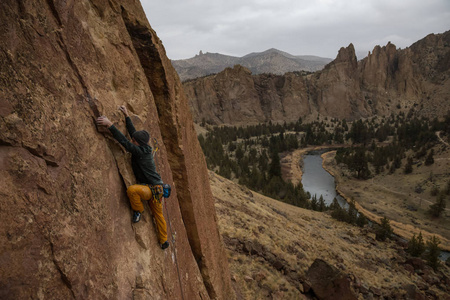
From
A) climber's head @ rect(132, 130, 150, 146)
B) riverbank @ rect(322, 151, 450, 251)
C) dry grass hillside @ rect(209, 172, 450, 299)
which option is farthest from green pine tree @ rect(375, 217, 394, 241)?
climber's head @ rect(132, 130, 150, 146)

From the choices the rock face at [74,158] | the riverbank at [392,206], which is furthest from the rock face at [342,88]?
the rock face at [74,158]

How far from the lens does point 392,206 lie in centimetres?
3272

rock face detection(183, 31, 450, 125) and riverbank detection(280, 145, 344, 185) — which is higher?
rock face detection(183, 31, 450, 125)

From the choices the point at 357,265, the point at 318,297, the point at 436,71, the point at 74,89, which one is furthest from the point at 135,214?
the point at 436,71

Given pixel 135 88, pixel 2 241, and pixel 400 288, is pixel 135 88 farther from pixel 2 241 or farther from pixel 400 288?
pixel 400 288

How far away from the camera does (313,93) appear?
94938 millimetres

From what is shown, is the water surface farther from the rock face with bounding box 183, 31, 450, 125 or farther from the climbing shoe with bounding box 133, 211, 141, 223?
the rock face with bounding box 183, 31, 450, 125

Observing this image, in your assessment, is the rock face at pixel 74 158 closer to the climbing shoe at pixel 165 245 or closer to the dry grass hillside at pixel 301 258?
the climbing shoe at pixel 165 245

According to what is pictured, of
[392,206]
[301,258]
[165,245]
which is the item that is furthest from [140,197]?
[392,206]

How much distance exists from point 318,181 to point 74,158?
45.5 metres

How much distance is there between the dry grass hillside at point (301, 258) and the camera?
1065 cm

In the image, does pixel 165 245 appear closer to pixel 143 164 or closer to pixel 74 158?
pixel 143 164

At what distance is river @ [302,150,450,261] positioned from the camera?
38.5 m

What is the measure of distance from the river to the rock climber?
35975 mm
